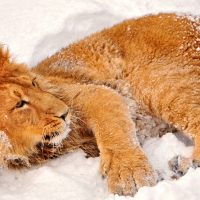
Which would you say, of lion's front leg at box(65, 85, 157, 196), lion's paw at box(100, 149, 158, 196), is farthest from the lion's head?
lion's paw at box(100, 149, 158, 196)

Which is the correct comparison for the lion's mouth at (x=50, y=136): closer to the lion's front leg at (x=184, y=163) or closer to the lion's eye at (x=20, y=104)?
the lion's eye at (x=20, y=104)

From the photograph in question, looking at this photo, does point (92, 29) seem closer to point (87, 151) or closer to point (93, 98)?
point (93, 98)

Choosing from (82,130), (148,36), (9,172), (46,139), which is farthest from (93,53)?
(9,172)

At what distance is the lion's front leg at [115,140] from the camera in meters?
3.23

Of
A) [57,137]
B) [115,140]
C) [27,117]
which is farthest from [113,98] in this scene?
[27,117]

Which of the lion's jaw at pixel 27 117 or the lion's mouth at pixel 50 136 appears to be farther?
the lion's mouth at pixel 50 136

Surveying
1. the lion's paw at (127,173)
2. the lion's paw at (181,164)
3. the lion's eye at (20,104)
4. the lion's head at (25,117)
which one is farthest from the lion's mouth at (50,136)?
the lion's paw at (181,164)

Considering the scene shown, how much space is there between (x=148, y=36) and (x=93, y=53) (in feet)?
2.21

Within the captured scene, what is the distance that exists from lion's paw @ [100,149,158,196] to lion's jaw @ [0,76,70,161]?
530mm

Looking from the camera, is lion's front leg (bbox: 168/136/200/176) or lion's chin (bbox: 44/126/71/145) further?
lion's chin (bbox: 44/126/71/145)

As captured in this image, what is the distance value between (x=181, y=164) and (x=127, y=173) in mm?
456

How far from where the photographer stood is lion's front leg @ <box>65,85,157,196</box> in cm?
323

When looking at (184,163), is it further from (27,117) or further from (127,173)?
(27,117)

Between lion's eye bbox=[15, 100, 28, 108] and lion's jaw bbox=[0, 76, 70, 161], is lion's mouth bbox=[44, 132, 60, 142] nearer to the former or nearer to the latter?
lion's jaw bbox=[0, 76, 70, 161]
